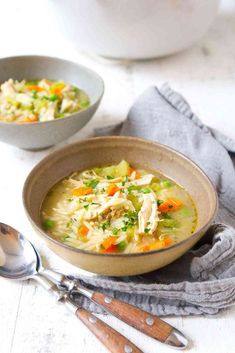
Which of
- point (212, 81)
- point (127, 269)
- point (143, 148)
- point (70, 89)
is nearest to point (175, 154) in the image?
point (143, 148)

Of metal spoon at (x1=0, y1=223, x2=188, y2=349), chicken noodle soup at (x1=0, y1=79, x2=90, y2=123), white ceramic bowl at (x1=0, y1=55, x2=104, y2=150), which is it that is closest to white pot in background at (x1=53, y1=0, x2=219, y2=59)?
white ceramic bowl at (x1=0, y1=55, x2=104, y2=150)

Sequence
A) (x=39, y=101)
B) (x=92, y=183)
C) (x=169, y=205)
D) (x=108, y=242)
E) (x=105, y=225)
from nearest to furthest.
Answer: (x=108, y=242), (x=105, y=225), (x=169, y=205), (x=92, y=183), (x=39, y=101)

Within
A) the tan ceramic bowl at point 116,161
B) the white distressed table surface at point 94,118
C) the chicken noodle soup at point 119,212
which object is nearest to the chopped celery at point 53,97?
the white distressed table surface at point 94,118

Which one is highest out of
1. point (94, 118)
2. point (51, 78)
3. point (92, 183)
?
point (92, 183)

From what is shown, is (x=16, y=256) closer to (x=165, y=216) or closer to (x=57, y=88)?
(x=165, y=216)

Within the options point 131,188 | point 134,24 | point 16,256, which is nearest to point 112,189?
point 131,188

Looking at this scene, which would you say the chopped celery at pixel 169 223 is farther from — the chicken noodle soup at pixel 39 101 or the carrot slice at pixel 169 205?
the chicken noodle soup at pixel 39 101
